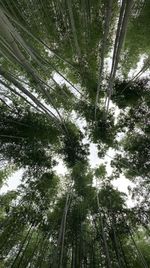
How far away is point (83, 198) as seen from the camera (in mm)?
6082

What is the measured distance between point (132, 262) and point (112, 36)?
5552 mm

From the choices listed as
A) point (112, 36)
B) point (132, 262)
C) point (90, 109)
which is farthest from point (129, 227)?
point (112, 36)

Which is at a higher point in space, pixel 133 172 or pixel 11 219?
pixel 133 172

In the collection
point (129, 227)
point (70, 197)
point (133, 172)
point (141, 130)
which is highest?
point (141, 130)

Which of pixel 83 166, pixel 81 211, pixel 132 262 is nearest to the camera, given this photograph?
pixel 132 262

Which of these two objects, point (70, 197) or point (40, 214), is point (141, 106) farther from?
point (40, 214)

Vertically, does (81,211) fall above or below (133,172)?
below

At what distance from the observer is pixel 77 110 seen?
714cm

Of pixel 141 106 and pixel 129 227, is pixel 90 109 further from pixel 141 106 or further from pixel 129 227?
pixel 129 227

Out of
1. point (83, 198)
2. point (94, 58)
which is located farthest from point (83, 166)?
point (94, 58)

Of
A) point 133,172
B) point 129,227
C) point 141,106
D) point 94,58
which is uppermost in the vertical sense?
point 94,58

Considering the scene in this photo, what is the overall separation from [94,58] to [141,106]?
184cm

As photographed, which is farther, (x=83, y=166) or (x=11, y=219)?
(x=83, y=166)

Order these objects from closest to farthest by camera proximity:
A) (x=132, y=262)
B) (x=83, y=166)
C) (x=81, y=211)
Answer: (x=132, y=262) → (x=81, y=211) → (x=83, y=166)
